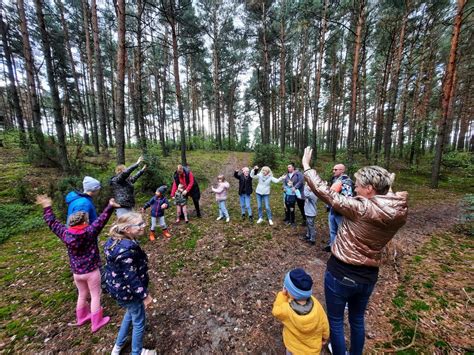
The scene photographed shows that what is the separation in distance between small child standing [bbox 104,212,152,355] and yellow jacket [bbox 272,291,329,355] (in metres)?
1.55

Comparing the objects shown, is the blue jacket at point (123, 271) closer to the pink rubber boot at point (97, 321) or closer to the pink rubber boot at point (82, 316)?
the pink rubber boot at point (97, 321)

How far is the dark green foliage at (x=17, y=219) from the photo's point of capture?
221 inches

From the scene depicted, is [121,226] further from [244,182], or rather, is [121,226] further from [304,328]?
[244,182]

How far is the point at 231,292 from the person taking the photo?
354 centimetres

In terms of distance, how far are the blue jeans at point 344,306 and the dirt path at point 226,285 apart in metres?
0.81

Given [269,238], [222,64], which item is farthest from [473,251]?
[222,64]

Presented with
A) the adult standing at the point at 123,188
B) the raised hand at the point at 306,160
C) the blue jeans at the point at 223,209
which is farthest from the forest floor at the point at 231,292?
the raised hand at the point at 306,160

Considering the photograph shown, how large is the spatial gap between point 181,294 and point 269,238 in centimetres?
279

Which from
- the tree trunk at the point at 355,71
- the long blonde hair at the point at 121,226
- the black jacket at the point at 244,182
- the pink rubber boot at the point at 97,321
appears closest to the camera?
the long blonde hair at the point at 121,226

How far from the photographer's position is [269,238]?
215 inches

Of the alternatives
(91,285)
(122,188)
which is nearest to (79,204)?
(91,285)

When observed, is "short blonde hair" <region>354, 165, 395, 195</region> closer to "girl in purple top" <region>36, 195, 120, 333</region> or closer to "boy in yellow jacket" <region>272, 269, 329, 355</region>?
"boy in yellow jacket" <region>272, 269, 329, 355</region>

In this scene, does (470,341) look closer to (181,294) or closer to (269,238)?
(269,238)

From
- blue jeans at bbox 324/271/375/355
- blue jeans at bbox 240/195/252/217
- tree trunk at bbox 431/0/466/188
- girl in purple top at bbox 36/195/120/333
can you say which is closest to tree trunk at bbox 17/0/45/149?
girl in purple top at bbox 36/195/120/333
